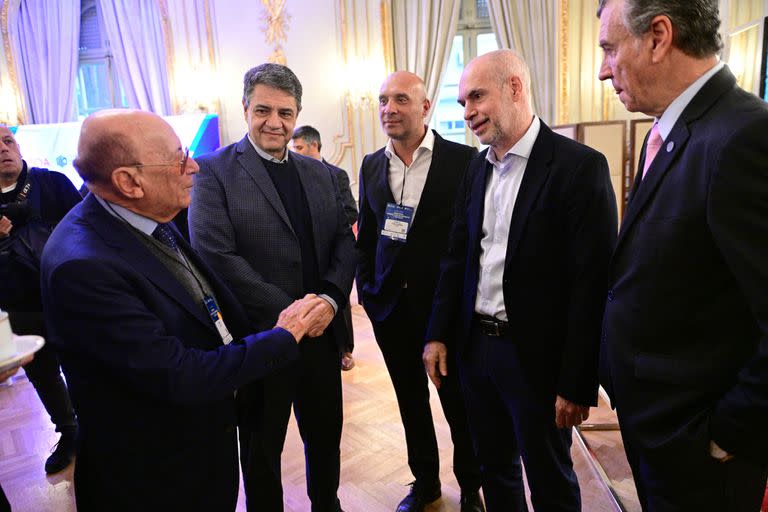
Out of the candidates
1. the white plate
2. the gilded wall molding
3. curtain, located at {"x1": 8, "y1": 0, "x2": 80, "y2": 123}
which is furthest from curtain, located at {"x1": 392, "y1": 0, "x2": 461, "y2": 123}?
the white plate

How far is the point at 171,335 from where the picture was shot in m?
1.23

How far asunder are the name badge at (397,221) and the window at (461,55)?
520 cm

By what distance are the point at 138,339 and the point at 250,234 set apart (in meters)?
0.72

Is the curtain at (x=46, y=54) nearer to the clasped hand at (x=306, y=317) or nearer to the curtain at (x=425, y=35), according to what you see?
the curtain at (x=425, y=35)

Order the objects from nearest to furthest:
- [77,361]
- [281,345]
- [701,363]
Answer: [701,363], [77,361], [281,345]

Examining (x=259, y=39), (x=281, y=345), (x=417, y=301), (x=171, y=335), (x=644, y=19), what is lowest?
(x=417, y=301)

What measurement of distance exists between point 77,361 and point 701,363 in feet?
4.45

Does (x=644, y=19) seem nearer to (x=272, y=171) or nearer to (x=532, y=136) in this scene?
(x=532, y=136)

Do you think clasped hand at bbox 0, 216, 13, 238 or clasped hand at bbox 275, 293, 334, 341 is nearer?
clasped hand at bbox 275, 293, 334, 341

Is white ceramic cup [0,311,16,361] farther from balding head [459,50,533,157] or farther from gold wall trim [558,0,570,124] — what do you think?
gold wall trim [558,0,570,124]

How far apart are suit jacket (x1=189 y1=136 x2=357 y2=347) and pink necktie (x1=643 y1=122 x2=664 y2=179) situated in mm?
1081

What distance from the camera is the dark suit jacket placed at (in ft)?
4.68

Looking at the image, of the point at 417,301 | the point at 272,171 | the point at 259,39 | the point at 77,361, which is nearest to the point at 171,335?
the point at 77,361

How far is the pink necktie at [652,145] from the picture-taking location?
1.23 metres
